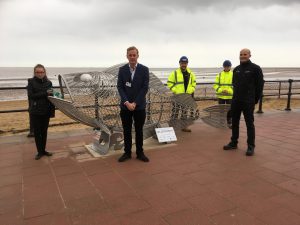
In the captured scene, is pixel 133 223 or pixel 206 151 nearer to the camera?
pixel 133 223

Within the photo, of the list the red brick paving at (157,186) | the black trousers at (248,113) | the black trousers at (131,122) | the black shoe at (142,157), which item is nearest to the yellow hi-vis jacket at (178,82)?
the red brick paving at (157,186)


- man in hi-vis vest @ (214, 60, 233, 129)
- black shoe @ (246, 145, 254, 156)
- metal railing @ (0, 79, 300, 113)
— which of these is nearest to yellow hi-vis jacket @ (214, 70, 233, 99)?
man in hi-vis vest @ (214, 60, 233, 129)

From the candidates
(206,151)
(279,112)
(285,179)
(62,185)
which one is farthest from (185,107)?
(279,112)

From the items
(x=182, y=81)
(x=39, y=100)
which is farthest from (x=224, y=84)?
(x=39, y=100)

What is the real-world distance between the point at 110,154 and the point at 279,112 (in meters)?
6.94

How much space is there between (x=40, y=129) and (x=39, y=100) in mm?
506

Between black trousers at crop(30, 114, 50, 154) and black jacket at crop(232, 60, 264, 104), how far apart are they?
10.7ft

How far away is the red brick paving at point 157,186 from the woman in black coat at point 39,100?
0.55 metres

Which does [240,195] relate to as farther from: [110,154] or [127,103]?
[110,154]

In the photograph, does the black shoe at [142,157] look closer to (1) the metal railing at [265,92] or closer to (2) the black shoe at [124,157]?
(2) the black shoe at [124,157]

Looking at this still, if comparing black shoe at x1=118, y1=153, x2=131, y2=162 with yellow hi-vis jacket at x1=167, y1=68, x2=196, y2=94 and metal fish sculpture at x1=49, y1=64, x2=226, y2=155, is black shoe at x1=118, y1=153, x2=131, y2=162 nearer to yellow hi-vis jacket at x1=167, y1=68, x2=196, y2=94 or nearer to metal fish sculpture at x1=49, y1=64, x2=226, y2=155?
metal fish sculpture at x1=49, y1=64, x2=226, y2=155

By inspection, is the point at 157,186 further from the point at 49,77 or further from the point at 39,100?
the point at 49,77

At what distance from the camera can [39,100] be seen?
16.4ft

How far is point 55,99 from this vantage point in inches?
180
